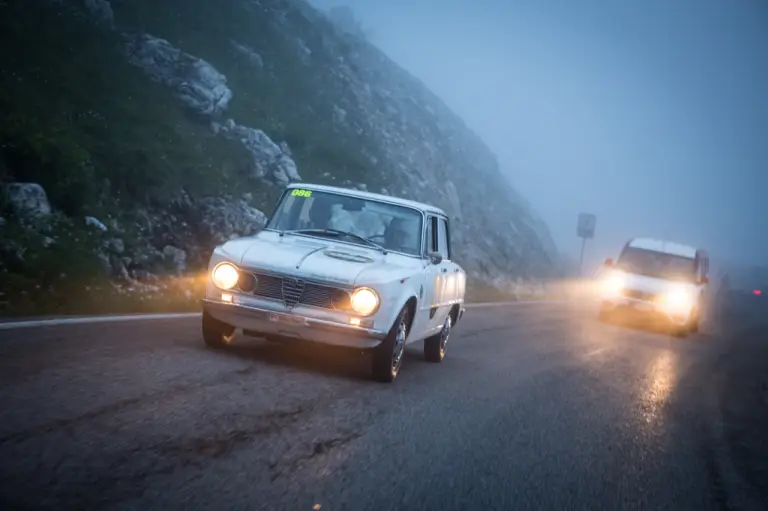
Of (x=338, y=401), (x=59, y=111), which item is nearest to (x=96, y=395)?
(x=338, y=401)

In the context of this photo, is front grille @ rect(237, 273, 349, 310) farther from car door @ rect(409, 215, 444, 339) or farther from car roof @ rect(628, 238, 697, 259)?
car roof @ rect(628, 238, 697, 259)

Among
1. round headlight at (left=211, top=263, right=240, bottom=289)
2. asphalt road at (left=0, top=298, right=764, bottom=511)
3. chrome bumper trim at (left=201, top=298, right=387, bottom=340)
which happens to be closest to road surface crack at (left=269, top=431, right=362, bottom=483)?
asphalt road at (left=0, top=298, right=764, bottom=511)

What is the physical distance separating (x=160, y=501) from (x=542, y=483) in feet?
7.50

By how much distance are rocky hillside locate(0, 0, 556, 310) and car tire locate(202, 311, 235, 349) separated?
3733 millimetres

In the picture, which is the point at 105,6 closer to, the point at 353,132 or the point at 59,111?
the point at 59,111

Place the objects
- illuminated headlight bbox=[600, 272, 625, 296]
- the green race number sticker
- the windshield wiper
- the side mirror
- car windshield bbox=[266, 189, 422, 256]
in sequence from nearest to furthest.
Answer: the windshield wiper < car windshield bbox=[266, 189, 422, 256] < the side mirror < the green race number sticker < illuminated headlight bbox=[600, 272, 625, 296]

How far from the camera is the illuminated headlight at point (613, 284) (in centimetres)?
2019

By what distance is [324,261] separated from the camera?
22.1ft

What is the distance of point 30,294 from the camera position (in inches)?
399

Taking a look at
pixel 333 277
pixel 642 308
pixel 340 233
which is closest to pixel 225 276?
pixel 333 277

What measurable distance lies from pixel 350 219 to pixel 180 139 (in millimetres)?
17345

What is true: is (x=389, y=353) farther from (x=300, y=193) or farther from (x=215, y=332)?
(x=300, y=193)

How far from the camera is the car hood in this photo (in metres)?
6.50

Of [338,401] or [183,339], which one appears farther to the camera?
[183,339]
